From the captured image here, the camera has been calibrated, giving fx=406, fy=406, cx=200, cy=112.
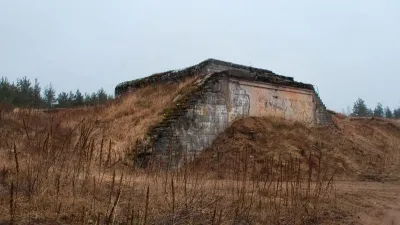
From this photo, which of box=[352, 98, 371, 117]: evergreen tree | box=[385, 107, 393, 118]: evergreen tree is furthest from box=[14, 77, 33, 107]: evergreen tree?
box=[385, 107, 393, 118]: evergreen tree

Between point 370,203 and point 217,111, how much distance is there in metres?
6.17

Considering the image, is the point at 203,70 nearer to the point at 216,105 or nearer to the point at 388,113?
the point at 216,105

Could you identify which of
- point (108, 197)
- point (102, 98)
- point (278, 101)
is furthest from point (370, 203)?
point (102, 98)

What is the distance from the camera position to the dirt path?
7.04 meters

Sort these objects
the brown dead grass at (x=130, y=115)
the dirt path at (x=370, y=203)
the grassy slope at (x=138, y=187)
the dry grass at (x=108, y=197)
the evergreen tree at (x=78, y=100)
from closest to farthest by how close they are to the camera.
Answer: the dry grass at (x=108, y=197), the grassy slope at (x=138, y=187), the dirt path at (x=370, y=203), the brown dead grass at (x=130, y=115), the evergreen tree at (x=78, y=100)

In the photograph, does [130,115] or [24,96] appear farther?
[24,96]

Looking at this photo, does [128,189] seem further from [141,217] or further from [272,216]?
[272,216]

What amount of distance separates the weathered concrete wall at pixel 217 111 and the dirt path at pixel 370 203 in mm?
4244

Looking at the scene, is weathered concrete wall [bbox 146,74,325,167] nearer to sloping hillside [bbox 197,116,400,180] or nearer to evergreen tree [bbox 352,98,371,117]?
sloping hillside [bbox 197,116,400,180]

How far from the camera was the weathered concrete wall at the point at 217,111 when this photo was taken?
11633 millimetres

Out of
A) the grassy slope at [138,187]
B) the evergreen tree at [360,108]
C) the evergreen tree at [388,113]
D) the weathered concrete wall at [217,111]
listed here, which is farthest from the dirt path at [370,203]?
the evergreen tree at [388,113]

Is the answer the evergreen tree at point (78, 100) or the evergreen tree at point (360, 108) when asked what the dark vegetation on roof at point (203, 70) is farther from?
the evergreen tree at point (360, 108)

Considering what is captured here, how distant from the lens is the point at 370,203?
800cm

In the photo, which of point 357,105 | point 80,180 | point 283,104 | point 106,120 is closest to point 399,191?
point 283,104
